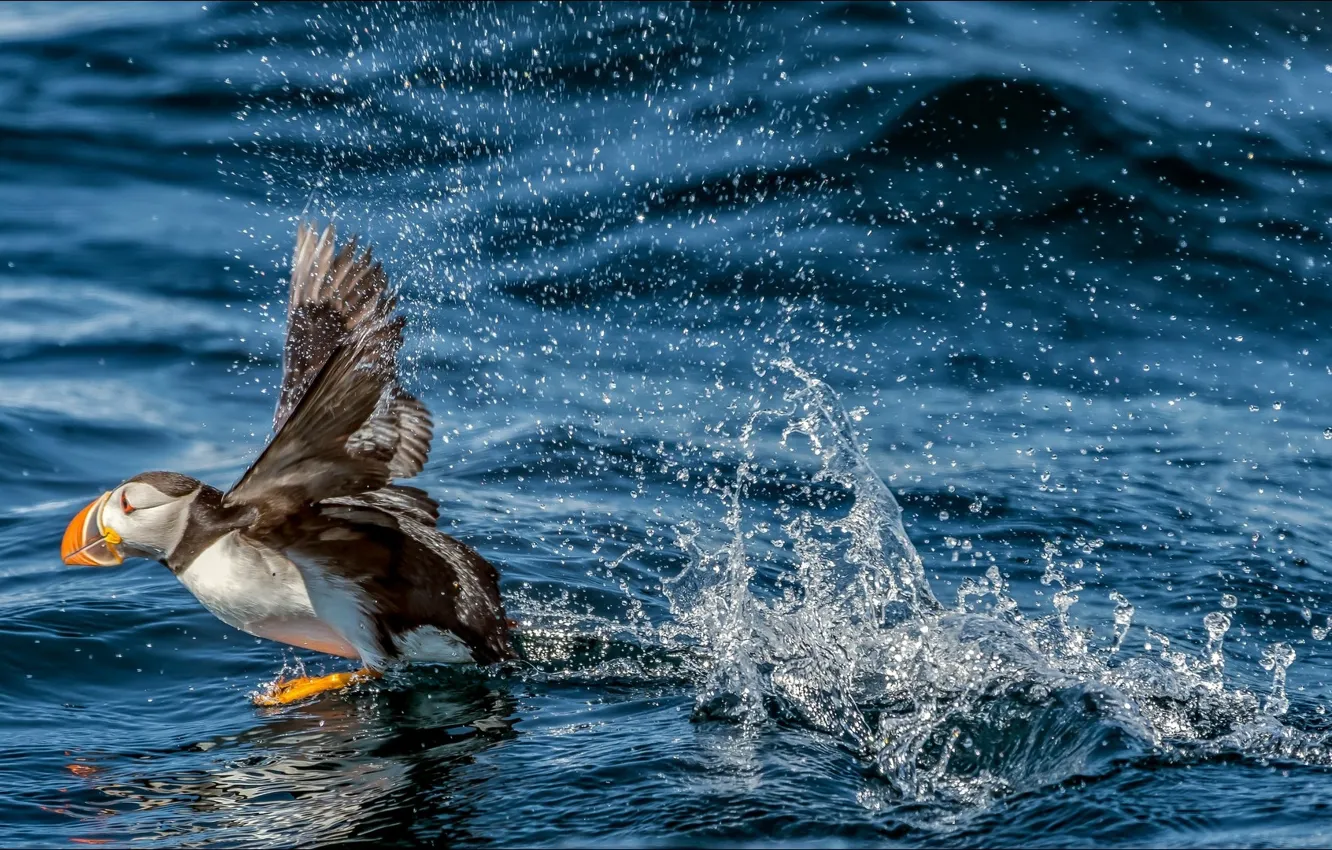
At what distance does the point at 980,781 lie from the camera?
425cm

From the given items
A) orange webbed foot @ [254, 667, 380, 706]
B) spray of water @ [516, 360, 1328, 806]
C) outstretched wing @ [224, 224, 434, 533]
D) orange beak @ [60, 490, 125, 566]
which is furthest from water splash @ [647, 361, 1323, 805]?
orange beak @ [60, 490, 125, 566]

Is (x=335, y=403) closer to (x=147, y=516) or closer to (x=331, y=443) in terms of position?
(x=331, y=443)

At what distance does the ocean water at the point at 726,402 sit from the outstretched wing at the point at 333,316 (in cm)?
86

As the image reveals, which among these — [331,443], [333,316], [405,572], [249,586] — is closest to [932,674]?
[405,572]

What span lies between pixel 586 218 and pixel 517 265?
75 cm

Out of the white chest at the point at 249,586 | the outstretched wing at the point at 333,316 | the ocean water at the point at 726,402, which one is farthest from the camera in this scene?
the outstretched wing at the point at 333,316

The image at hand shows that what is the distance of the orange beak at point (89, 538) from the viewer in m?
5.15

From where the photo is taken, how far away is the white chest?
5.02 metres

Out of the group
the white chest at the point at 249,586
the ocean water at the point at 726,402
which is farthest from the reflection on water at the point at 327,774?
the white chest at the point at 249,586

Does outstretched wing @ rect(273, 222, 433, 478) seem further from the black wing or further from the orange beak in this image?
the orange beak

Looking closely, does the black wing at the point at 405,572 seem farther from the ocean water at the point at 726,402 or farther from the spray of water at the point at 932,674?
the spray of water at the point at 932,674

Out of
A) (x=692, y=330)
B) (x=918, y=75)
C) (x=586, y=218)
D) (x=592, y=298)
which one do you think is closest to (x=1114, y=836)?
(x=692, y=330)

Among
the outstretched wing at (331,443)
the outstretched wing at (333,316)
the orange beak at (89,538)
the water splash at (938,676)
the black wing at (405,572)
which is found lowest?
the water splash at (938,676)

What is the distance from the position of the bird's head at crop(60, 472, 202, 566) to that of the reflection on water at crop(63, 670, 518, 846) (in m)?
0.73
